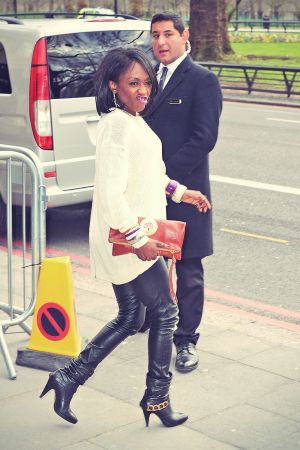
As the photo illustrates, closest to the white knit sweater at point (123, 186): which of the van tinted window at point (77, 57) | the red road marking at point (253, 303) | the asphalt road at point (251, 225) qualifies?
the red road marking at point (253, 303)

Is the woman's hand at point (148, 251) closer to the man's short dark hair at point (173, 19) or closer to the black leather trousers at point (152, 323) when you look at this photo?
the black leather trousers at point (152, 323)

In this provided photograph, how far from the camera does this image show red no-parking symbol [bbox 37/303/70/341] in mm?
5570

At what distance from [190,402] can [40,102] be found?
13.9ft

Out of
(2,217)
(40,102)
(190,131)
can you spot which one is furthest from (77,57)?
(190,131)

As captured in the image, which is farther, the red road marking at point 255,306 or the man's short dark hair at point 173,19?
the red road marking at point 255,306

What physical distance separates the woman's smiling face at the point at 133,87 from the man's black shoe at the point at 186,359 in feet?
5.63

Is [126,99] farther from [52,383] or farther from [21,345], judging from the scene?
[21,345]

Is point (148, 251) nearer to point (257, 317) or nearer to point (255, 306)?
point (257, 317)

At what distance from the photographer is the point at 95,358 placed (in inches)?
190

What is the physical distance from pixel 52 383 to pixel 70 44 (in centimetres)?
473

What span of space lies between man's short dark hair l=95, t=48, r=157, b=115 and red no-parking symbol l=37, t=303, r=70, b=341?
144 cm

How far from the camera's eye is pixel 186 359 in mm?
5629

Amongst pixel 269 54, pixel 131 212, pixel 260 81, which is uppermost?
pixel 131 212

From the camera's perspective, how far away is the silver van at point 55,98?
863 centimetres
